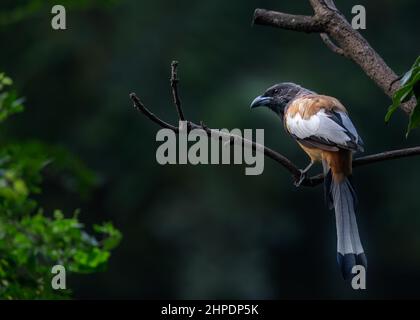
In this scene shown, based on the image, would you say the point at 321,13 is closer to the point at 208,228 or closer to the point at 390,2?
the point at 208,228

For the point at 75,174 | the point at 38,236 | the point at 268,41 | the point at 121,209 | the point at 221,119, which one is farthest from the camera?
the point at 268,41

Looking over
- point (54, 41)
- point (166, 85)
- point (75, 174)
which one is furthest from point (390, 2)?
point (75, 174)

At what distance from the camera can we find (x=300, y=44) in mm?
17281

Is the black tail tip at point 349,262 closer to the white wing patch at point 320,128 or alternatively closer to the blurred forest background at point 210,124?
the white wing patch at point 320,128

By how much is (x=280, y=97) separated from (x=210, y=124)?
9.48 metres

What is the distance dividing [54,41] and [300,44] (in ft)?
13.6

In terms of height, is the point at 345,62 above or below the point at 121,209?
above

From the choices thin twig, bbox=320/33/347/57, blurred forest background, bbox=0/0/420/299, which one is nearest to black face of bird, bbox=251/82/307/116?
thin twig, bbox=320/33/347/57

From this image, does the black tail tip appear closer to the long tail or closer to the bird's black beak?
the long tail

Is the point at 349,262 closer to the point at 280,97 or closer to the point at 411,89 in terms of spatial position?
the point at 411,89

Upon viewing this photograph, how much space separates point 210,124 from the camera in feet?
47.7

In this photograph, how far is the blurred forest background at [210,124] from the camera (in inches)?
597

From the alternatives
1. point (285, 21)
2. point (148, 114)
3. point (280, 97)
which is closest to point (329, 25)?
point (285, 21)

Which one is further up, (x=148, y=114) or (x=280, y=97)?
(x=280, y=97)
